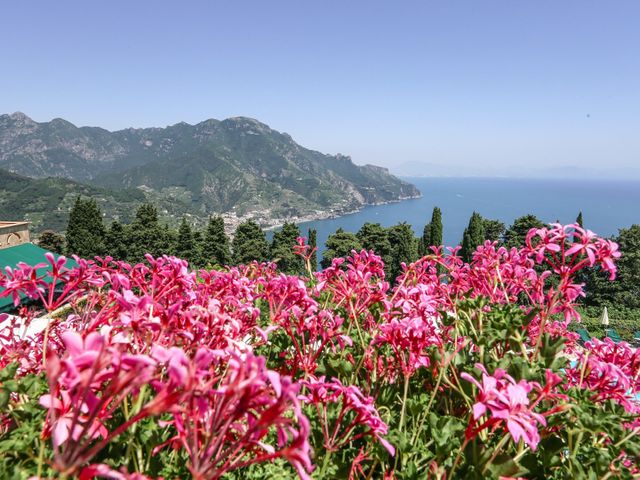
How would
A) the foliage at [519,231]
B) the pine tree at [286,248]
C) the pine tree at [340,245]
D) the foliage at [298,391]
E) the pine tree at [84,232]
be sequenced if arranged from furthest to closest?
the pine tree at [340,245]
the pine tree at [286,248]
the pine tree at [84,232]
the foliage at [519,231]
the foliage at [298,391]

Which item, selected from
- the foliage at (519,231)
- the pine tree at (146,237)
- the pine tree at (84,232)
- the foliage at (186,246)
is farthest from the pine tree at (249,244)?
the foliage at (519,231)

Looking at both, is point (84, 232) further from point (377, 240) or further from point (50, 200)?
point (50, 200)

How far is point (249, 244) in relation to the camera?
43844 millimetres

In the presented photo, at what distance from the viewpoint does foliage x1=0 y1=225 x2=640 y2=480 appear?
83 cm

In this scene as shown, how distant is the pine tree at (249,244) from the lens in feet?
142

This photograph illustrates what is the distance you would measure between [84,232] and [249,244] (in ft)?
53.2

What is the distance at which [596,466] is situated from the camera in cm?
143

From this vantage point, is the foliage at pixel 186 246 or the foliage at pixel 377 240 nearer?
the foliage at pixel 186 246

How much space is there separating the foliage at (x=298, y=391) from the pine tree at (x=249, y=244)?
4120cm

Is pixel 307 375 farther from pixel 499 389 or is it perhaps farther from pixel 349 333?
pixel 499 389

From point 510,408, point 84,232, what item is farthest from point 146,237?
point 510,408

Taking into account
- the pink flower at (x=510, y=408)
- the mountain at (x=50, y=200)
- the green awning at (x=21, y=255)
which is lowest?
the mountain at (x=50, y=200)

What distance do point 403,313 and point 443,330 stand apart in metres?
0.33

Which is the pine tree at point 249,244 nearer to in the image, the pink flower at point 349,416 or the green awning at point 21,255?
the green awning at point 21,255
